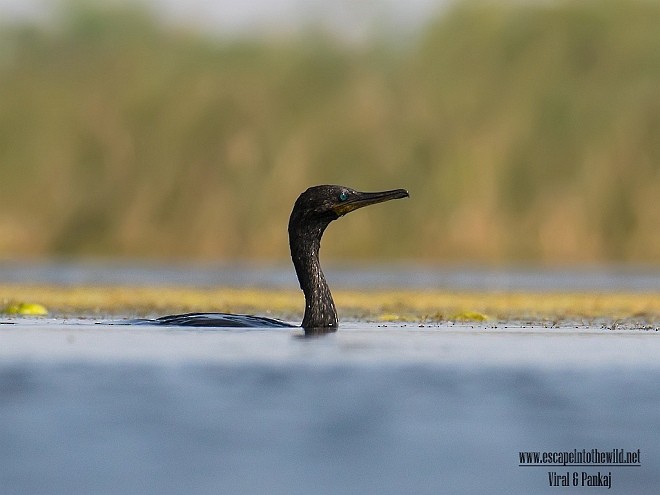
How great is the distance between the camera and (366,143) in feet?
475

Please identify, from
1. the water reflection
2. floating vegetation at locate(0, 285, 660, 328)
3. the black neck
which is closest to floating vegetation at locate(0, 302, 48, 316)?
floating vegetation at locate(0, 285, 660, 328)

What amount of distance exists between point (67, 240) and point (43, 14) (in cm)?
5440

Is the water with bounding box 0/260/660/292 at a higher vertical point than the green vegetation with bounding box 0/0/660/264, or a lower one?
lower

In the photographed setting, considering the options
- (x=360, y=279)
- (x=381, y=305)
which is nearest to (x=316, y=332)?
(x=381, y=305)

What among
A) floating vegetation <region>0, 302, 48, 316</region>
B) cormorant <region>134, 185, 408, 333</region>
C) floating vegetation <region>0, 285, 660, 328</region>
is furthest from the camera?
floating vegetation <region>0, 285, 660, 328</region>

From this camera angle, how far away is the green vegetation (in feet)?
448

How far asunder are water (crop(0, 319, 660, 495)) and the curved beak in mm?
1794

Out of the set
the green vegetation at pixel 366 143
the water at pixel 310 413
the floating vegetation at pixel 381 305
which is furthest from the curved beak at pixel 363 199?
the green vegetation at pixel 366 143

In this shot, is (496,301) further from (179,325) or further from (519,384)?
(519,384)

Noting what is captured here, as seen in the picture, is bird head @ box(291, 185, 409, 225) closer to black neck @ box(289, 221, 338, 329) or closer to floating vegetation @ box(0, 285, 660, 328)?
black neck @ box(289, 221, 338, 329)

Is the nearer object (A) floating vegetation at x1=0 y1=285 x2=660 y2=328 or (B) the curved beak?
(B) the curved beak

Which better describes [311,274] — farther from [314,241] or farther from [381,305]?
[381,305]

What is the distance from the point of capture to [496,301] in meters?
40.2

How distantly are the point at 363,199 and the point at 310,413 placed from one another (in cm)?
802
